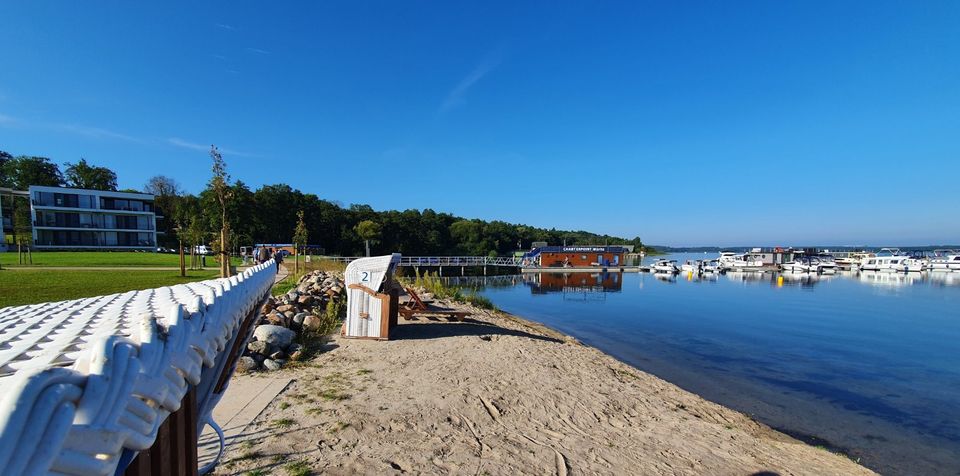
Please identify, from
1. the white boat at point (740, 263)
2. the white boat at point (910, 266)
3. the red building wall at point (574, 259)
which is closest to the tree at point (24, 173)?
the red building wall at point (574, 259)

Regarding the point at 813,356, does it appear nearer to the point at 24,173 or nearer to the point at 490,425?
the point at 490,425

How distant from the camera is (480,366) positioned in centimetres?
804

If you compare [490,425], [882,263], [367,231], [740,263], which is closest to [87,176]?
[367,231]

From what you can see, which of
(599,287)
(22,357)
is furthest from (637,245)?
(22,357)

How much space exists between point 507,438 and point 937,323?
28.7 m

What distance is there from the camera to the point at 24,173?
63219mm

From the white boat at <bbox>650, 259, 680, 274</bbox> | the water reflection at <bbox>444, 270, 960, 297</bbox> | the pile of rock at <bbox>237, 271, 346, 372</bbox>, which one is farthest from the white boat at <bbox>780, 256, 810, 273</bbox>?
the pile of rock at <bbox>237, 271, 346, 372</bbox>

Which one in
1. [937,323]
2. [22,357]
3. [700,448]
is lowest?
[937,323]

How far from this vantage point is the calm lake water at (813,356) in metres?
8.32

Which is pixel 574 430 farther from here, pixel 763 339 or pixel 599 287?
pixel 599 287

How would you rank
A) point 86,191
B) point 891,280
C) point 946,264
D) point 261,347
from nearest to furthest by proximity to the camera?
point 261,347
point 891,280
point 86,191
point 946,264

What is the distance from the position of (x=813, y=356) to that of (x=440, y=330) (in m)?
13.3

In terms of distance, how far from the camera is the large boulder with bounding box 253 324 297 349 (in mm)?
7711

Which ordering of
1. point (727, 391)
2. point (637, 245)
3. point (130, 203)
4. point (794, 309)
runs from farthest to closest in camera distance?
1. point (637, 245)
2. point (130, 203)
3. point (794, 309)
4. point (727, 391)
